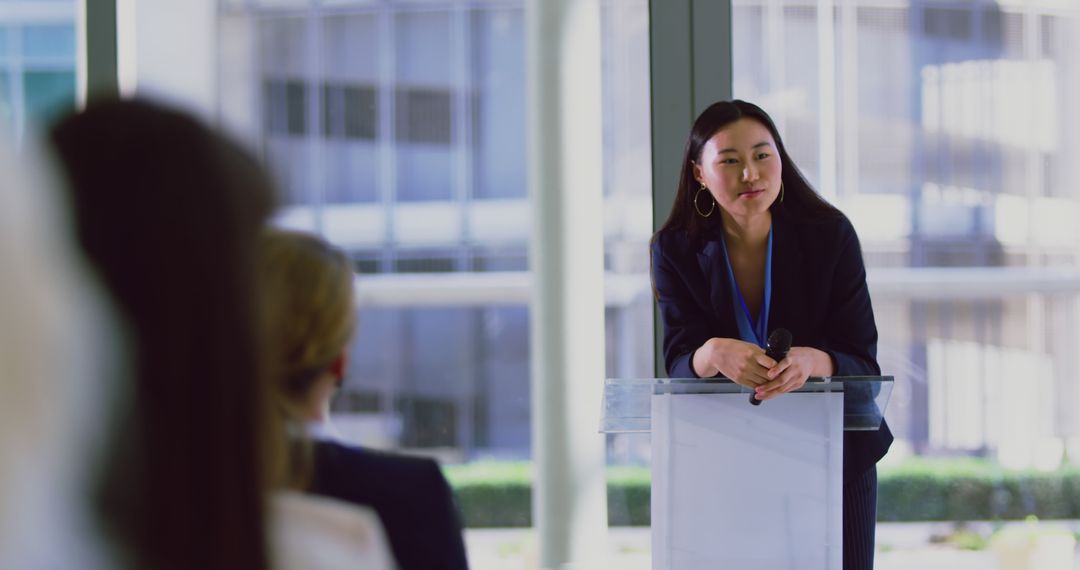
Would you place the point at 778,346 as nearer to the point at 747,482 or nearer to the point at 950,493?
the point at 747,482

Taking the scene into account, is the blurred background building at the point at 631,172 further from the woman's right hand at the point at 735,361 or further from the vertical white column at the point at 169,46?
the woman's right hand at the point at 735,361

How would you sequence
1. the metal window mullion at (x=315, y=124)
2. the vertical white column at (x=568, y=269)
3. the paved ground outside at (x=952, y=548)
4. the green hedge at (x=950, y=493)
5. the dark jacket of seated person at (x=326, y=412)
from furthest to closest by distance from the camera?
1. the metal window mullion at (x=315, y=124)
2. the green hedge at (x=950, y=493)
3. the paved ground outside at (x=952, y=548)
4. the vertical white column at (x=568, y=269)
5. the dark jacket of seated person at (x=326, y=412)

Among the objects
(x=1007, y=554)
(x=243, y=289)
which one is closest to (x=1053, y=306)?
(x=1007, y=554)

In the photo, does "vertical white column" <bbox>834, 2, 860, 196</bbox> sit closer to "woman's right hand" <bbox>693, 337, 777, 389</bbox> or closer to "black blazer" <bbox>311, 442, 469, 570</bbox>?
A: "woman's right hand" <bbox>693, 337, 777, 389</bbox>

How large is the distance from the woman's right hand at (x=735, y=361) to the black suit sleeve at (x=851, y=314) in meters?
0.26

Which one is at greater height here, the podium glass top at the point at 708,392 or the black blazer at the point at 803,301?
the black blazer at the point at 803,301

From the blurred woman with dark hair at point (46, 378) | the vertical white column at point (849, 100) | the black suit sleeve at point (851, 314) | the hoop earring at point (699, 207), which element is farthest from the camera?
the vertical white column at point (849, 100)

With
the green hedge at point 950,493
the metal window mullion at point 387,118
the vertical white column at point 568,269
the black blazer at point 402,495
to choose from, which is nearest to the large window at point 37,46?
the metal window mullion at point 387,118

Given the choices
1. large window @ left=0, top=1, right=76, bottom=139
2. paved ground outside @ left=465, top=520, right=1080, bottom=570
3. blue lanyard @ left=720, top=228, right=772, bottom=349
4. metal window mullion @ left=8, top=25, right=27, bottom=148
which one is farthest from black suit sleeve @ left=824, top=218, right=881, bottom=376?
metal window mullion @ left=8, top=25, right=27, bottom=148

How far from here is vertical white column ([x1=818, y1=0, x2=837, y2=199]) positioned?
183 inches

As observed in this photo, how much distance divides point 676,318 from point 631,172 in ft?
8.13

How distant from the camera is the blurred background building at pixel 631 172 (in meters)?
4.81

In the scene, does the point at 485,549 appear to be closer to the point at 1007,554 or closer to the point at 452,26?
the point at 1007,554

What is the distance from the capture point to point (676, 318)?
7.93 ft
